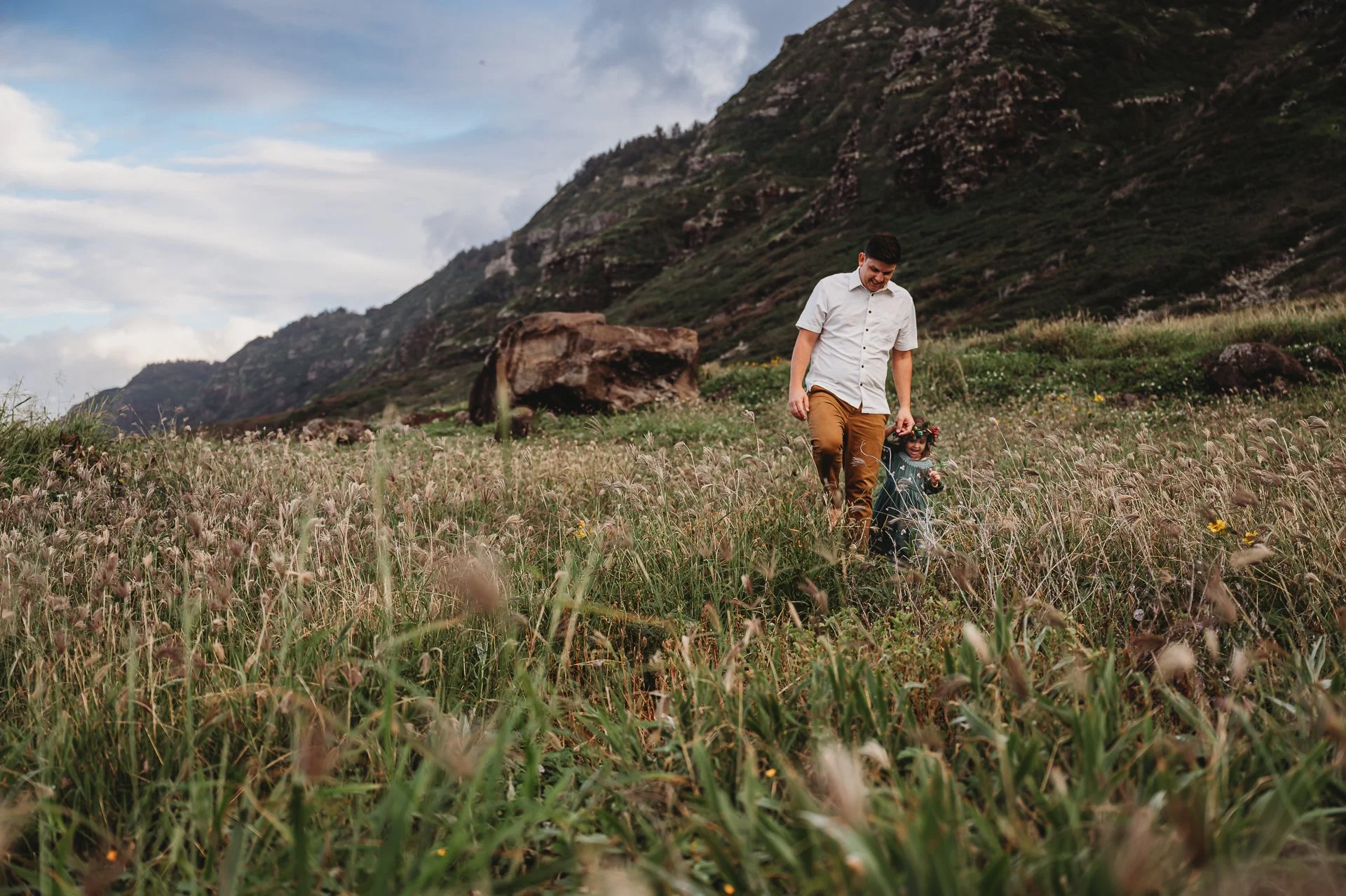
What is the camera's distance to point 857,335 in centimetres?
504

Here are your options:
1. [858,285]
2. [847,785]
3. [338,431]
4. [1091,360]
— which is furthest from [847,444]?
[1091,360]

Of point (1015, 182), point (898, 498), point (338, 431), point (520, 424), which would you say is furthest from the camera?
point (1015, 182)

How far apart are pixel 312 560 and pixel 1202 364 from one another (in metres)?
13.0

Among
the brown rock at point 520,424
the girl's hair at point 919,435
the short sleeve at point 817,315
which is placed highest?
the short sleeve at point 817,315

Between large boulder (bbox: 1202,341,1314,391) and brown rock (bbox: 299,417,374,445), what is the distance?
13.2m

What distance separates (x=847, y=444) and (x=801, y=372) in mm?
655

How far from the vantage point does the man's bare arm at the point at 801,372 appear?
4785 millimetres

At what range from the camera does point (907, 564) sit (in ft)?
12.3

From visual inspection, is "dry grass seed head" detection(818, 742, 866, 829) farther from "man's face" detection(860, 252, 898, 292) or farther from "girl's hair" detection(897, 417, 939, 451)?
"man's face" detection(860, 252, 898, 292)

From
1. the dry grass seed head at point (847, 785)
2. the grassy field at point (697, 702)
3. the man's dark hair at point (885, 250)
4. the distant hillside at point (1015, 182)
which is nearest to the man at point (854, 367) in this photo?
the man's dark hair at point (885, 250)

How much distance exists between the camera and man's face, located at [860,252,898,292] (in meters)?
4.83

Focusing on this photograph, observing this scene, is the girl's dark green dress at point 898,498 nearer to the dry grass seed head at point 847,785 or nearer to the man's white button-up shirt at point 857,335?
the man's white button-up shirt at point 857,335

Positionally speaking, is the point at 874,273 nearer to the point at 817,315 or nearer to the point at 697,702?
the point at 817,315

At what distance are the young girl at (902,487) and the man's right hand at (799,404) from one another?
0.58m
